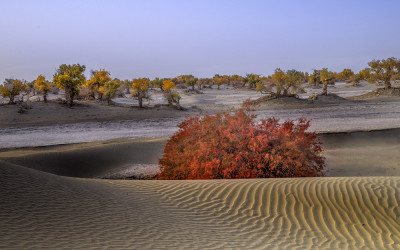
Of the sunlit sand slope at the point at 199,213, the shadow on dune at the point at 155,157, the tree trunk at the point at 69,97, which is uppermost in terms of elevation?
the tree trunk at the point at 69,97

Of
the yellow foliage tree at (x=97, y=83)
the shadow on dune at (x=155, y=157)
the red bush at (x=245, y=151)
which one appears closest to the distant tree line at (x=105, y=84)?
the yellow foliage tree at (x=97, y=83)

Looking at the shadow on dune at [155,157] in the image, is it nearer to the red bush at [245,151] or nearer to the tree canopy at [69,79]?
the red bush at [245,151]

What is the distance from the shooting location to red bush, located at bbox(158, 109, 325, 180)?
9508mm

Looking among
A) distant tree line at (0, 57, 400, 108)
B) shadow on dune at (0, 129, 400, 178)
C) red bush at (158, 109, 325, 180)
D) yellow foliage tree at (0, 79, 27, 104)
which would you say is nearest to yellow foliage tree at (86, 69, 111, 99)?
distant tree line at (0, 57, 400, 108)

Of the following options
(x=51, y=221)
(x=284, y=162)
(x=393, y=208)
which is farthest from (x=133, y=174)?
(x=393, y=208)

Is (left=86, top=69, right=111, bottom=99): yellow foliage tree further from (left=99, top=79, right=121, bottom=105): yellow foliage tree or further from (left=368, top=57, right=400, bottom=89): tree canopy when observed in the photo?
(left=368, top=57, right=400, bottom=89): tree canopy

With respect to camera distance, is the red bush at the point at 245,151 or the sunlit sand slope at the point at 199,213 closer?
the sunlit sand slope at the point at 199,213

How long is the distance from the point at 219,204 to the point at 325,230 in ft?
6.95

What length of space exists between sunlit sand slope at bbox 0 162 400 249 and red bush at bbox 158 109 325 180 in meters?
1.17

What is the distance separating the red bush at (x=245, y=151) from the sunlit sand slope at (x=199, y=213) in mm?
1169

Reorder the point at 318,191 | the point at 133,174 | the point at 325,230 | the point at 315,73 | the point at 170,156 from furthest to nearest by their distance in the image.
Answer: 1. the point at 315,73
2. the point at 133,174
3. the point at 170,156
4. the point at 318,191
5. the point at 325,230

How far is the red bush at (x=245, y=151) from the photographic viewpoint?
31.2ft

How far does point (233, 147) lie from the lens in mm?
9828

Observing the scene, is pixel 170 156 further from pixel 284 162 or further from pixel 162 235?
pixel 162 235
